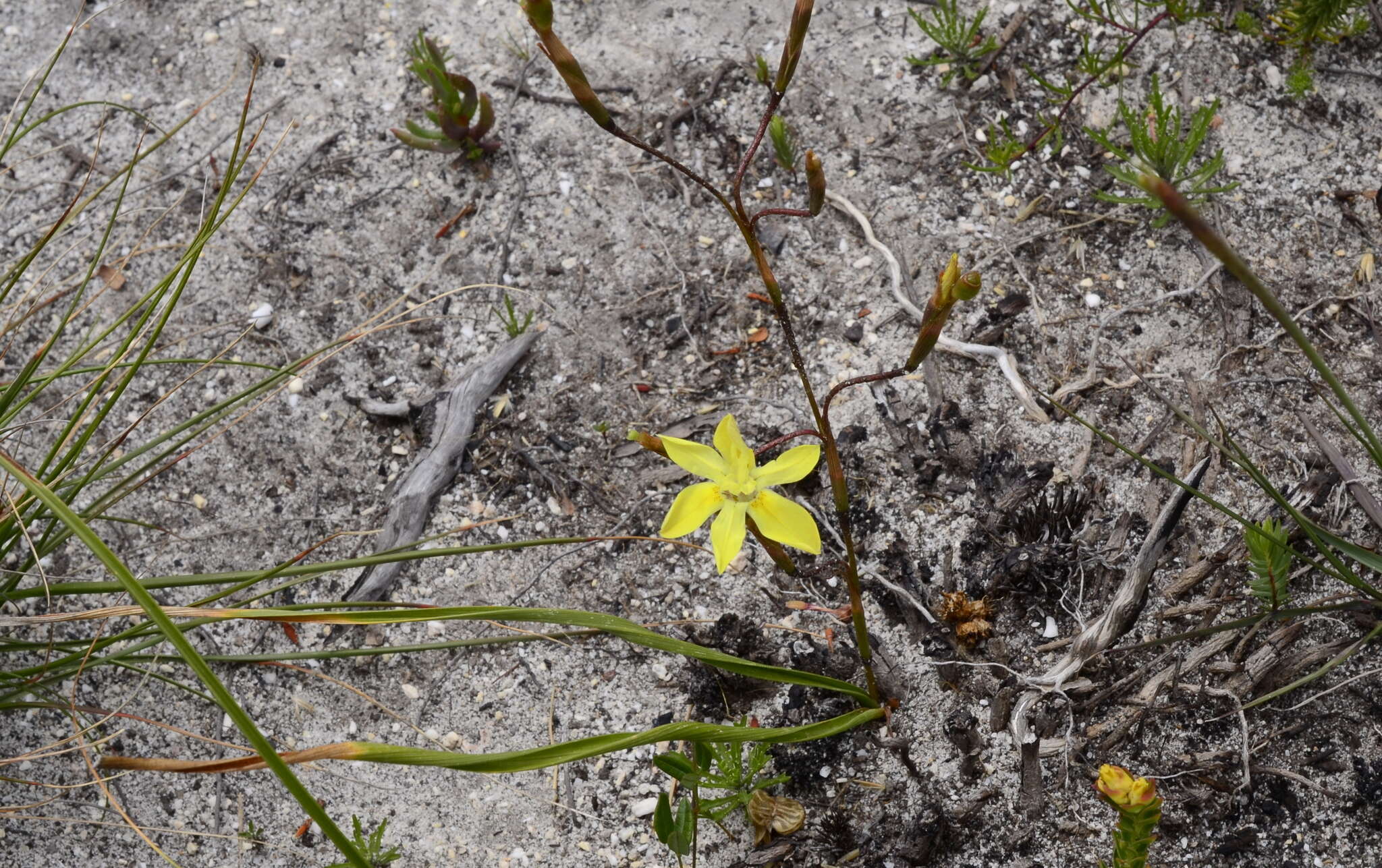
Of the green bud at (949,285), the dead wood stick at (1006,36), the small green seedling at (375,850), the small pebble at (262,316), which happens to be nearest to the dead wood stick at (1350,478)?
the green bud at (949,285)

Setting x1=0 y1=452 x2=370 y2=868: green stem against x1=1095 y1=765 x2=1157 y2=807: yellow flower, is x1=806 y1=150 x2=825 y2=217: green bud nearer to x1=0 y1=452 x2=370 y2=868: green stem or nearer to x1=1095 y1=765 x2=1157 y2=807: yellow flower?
x1=1095 y1=765 x2=1157 y2=807: yellow flower

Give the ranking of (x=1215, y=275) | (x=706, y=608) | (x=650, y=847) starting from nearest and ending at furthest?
(x=650, y=847) → (x=706, y=608) → (x=1215, y=275)

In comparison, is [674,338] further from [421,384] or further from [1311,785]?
[1311,785]

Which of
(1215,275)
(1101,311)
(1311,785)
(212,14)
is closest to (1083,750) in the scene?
(1311,785)

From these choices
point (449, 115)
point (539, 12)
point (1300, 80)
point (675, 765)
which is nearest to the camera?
point (539, 12)

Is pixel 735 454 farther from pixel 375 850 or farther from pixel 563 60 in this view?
pixel 375 850

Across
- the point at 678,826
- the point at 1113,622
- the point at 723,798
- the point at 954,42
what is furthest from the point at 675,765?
the point at 954,42

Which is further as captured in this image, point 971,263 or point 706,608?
point 971,263
